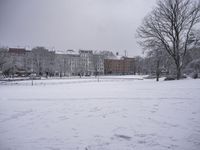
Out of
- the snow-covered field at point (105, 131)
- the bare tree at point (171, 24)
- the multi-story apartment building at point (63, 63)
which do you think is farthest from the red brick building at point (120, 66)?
the snow-covered field at point (105, 131)

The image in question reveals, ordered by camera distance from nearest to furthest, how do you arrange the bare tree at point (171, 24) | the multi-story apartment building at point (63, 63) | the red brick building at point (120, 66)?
the bare tree at point (171, 24) < the multi-story apartment building at point (63, 63) < the red brick building at point (120, 66)

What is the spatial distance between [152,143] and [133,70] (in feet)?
522

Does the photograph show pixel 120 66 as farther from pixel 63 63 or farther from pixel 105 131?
pixel 105 131

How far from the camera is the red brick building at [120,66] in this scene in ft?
514

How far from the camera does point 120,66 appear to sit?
161250 mm

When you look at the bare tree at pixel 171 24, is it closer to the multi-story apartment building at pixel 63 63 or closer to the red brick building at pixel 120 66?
the multi-story apartment building at pixel 63 63

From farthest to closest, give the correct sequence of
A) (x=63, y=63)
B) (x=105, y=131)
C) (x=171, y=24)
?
(x=63, y=63) → (x=171, y=24) → (x=105, y=131)

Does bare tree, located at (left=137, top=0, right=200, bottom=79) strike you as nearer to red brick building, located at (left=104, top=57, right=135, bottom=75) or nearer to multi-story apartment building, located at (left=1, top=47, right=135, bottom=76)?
multi-story apartment building, located at (left=1, top=47, right=135, bottom=76)

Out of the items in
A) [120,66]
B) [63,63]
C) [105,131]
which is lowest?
[105,131]

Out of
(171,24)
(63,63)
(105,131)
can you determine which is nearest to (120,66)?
(63,63)

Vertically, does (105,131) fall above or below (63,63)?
below

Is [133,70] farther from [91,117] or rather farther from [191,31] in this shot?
[91,117]

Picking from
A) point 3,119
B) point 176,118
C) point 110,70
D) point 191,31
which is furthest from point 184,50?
point 110,70

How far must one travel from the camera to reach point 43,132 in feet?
22.2
